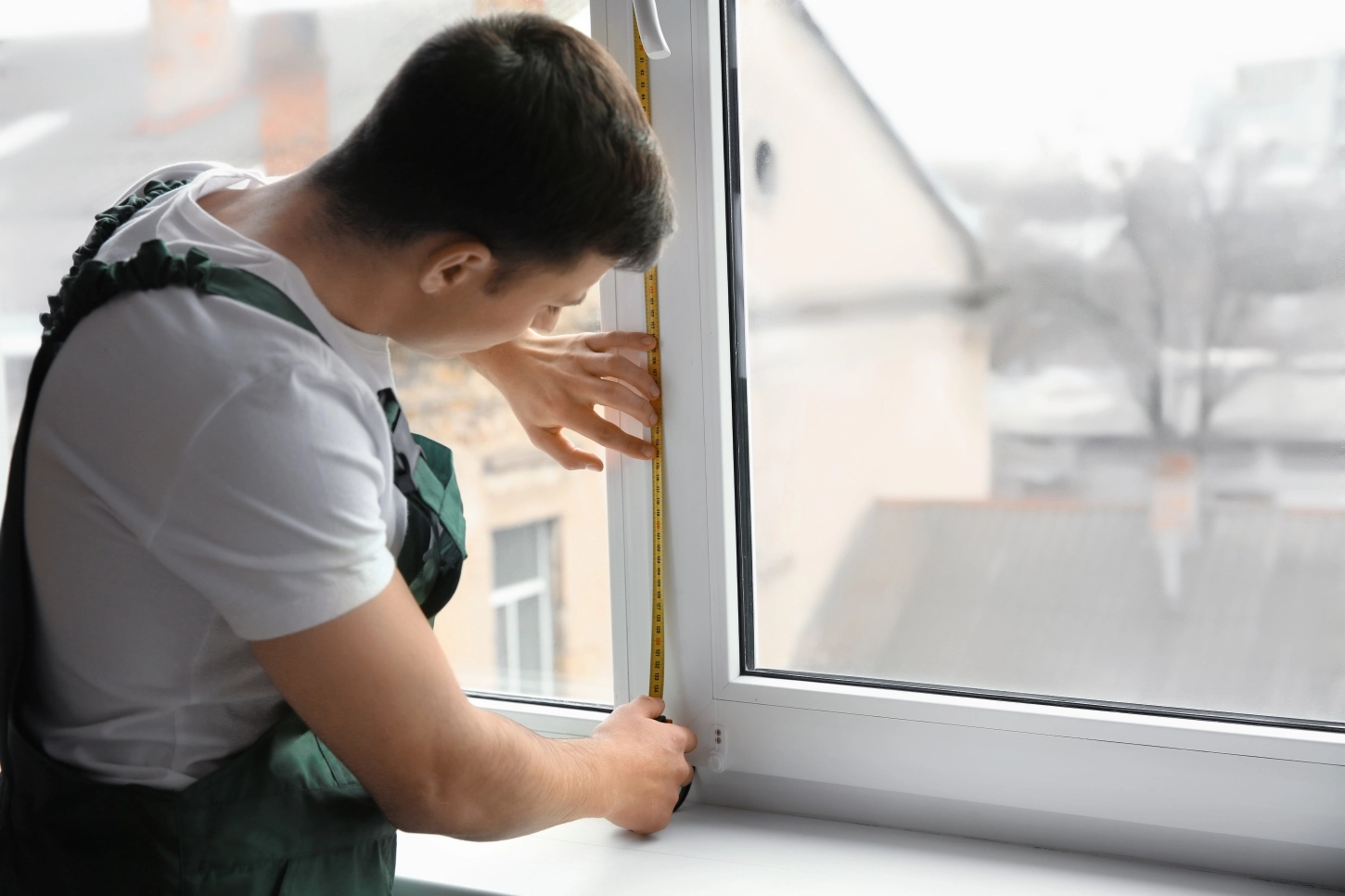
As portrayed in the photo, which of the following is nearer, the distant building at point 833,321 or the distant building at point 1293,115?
the distant building at point 1293,115

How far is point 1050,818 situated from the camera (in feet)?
3.38

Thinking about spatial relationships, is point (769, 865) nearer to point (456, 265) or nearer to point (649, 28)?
point (456, 265)

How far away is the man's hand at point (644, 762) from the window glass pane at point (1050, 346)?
14 cm

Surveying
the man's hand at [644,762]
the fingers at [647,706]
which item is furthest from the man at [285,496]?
the fingers at [647,706]

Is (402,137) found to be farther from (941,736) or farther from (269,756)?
(941,736)

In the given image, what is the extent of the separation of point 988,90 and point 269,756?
0.88m

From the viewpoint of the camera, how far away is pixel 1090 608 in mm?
1028

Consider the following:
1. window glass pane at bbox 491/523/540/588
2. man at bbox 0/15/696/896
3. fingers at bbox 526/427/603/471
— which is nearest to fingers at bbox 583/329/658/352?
fingers at bbox 526/427/603/471

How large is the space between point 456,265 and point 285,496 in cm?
24

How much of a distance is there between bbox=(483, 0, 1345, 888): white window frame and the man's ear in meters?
0.34

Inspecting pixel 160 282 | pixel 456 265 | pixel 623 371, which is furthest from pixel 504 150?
pixel 623 371

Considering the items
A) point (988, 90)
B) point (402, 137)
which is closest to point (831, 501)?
point (988, 90)

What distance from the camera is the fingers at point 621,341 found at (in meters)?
1.12

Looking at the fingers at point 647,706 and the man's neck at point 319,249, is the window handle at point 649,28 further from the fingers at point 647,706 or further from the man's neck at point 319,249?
the fingers at point 647,706
